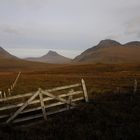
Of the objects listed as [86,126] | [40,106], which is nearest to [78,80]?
[40,106]

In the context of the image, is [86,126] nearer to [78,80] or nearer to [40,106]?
[40,106]

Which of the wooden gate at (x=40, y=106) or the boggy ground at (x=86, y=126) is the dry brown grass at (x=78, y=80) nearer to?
the wooden gate at (x=40, y=106)

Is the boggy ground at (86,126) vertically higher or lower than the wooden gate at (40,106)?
lower

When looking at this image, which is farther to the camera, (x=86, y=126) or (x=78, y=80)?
(x=78, y=80)

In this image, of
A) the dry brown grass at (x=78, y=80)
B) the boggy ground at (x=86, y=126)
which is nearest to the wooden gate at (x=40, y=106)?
the boggy ground at (x=86, y=126)

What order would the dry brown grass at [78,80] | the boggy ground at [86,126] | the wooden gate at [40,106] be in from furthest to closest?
the dry brown grass at [78,80] → the wooden gate at [40,106] → the boggy ground at [86,126]

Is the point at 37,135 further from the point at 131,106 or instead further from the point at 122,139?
the point at 131,106

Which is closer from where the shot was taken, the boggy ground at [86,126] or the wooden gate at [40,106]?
the boggy ground at [86,126]

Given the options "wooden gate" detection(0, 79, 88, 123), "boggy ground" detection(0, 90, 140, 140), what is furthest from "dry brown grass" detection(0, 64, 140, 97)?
"boggy ground" detection(0, 90, 140, 140)

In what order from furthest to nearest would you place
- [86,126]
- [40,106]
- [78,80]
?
[78,80] < [40,106] < [86,126]

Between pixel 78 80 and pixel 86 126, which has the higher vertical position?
pixel 86 126

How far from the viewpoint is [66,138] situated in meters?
10.3

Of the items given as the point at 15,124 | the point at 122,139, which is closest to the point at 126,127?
the point at 122,139

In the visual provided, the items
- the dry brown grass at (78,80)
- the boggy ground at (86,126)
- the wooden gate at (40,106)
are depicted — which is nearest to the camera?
the boggy ground at (86,126)
